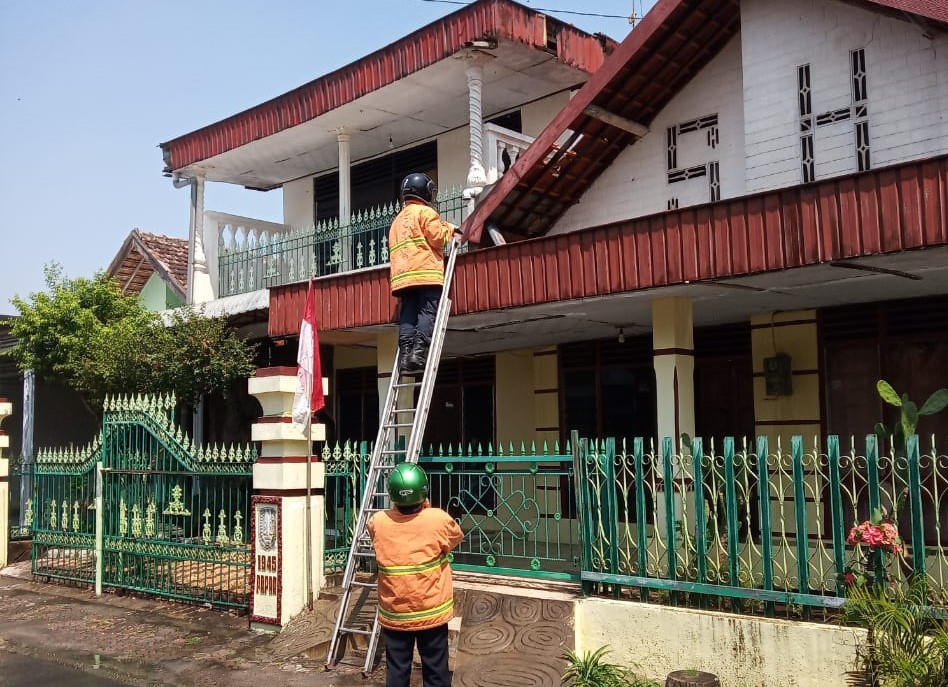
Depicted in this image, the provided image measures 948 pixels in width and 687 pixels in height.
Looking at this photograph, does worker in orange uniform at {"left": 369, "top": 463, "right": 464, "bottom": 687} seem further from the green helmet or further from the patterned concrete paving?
the patterned concrete paving

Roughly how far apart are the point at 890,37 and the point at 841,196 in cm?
244

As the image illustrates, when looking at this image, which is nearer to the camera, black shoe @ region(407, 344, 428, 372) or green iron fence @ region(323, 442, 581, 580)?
green iron fence @ region(323, 442, 581, 580)

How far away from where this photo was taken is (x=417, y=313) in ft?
25.0

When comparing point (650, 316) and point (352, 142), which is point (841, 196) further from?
point (352, 142)

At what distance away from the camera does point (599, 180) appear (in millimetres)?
9789

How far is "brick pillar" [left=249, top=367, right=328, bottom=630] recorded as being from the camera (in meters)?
7.69

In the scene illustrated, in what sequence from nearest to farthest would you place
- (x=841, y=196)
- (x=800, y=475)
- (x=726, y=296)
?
(x=800, y=475) → (x=841, y=196) → (x=726, y=296)

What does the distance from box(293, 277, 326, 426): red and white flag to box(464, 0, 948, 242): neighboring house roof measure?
6.91 feet

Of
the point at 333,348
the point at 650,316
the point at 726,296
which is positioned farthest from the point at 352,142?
the point at 726,296

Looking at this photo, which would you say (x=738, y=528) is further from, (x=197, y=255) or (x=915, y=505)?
(x=197, y=255)

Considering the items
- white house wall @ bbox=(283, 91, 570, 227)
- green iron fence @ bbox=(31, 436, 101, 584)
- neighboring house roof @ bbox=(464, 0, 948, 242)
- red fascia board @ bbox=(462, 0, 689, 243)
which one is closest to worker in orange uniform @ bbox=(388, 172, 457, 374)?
red fascia board @ bbox=(462, 0, 689, 243)

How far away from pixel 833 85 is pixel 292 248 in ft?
24.2

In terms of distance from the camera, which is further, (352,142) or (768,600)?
(352,142)

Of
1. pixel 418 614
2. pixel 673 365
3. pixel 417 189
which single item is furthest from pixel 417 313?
pixel 418 614
